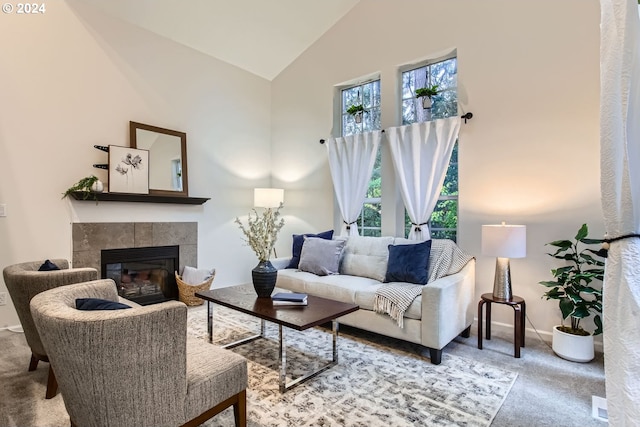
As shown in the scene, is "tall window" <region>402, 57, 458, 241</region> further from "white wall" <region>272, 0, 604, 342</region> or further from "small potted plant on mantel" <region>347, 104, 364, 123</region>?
"small potted plant on mantel" <region>347, 104, 364, 123</region>

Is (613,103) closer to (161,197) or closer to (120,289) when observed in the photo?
(161,197)

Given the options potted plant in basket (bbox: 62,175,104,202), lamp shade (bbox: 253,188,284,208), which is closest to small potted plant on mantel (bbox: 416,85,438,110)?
lamp shade (bbox: 253,188,284,208)

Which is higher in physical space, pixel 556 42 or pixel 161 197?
pixel 556 42

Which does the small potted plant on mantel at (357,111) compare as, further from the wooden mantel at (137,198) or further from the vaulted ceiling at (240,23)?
the wooden mantel at (137,198)

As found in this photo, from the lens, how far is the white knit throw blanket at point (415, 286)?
2701 millimetres

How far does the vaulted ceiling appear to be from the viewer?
382 centimetres

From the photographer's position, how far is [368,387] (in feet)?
7.11

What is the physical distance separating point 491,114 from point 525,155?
0.53 m

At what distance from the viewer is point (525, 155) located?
3.12 meters

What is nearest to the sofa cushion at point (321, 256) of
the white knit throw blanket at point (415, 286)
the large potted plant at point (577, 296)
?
the white knit throw blanket at point (415, 286)

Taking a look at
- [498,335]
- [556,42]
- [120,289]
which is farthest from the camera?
[120,289]

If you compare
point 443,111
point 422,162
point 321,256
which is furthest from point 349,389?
point 443,111

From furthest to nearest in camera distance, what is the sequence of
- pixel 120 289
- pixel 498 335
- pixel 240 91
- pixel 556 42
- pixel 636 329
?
1. pixel 240 91
2. pixel 120 289
3. pixel 498 335
4. pixel 556 42
5. pixel 636 329

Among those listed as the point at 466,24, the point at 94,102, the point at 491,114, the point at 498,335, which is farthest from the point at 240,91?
the point at 498,335
